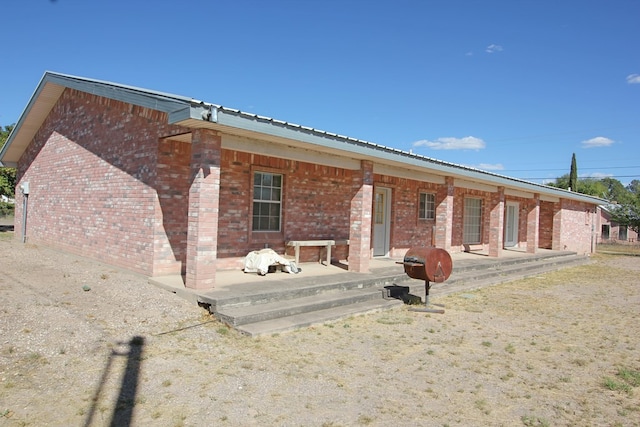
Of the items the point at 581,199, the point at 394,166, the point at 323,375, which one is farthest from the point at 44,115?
the point at 581,199

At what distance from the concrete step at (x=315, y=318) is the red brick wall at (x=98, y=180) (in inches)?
124

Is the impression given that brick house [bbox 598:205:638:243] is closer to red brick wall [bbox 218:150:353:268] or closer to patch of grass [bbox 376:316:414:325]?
red brick wall [bbox 218:150:353:268]

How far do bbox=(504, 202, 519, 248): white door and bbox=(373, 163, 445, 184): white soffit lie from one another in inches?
332

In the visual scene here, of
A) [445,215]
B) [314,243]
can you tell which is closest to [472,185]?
[445,215]

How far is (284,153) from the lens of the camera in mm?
8367

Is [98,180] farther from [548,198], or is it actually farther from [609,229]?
[609,229]

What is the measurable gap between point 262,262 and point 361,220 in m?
2.47

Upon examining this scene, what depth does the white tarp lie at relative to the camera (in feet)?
29.4

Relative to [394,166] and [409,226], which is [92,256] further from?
[409,226]

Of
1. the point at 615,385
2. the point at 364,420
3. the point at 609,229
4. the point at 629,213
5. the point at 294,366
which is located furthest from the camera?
the point at 609,229

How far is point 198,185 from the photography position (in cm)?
683

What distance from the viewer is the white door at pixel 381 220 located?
13.3 meters

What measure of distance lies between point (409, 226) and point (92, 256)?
9356 millimetres

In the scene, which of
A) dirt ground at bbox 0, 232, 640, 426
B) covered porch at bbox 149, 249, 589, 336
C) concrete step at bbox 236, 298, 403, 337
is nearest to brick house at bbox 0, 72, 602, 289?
covered porch at bbox 149, 249, 589, 336
